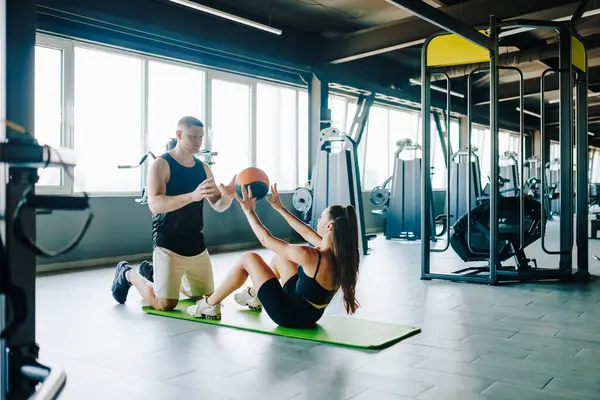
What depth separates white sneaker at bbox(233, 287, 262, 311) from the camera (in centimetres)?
404

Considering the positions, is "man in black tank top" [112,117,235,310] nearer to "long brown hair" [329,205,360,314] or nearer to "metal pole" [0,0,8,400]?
"long brown hair" [329,205,360,314]

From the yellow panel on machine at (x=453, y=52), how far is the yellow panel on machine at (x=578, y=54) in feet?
3.08

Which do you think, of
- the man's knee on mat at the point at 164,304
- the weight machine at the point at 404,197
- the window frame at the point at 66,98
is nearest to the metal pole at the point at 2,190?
the man's knee on mat at the point at 164,304

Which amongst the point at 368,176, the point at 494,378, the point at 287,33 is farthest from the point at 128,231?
the point at 368,176

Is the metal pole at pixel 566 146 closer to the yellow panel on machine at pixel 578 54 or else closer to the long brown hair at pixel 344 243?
the yellow panel on machine at pixel 578 54

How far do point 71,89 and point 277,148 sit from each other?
407 cm

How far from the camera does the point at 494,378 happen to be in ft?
8.77

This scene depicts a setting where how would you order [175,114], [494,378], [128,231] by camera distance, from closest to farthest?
[494,378] → [128,231] → [175,114]

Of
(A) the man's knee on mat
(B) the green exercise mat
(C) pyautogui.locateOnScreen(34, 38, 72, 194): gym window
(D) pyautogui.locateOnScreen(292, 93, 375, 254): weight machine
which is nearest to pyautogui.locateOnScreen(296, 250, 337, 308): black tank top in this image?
(B) the green exercise mat

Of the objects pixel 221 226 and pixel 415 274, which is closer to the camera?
pixel 415 274

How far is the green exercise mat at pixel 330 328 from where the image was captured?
130 inches

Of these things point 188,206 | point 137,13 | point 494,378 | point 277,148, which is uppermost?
point 137,13

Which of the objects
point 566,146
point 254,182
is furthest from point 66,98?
point 566,146

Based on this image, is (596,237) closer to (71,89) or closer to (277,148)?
(277,148)
